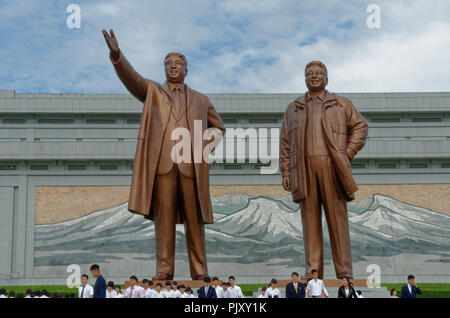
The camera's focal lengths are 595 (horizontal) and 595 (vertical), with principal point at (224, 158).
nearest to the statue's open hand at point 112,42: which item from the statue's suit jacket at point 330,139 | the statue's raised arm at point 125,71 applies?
the statue's raised arm at point 125,71

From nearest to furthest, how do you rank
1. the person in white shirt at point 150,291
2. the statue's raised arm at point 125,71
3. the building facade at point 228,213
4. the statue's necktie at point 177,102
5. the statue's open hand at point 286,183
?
the statue's raised arm at point 125,71
the person in white shirt at point 150,291
the statue's necktie at point 177,102
the statue's open hand at point 286,183
the building facade at point 228,213

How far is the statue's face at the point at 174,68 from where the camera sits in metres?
7.84

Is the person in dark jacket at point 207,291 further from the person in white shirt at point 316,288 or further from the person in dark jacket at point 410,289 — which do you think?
the person in dark jacket at point 410,289

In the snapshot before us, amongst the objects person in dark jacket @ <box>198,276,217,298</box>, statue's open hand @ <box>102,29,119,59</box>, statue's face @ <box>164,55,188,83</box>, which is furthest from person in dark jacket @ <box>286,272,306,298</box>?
statue's open hand @ <box>102,29,119,59</box>

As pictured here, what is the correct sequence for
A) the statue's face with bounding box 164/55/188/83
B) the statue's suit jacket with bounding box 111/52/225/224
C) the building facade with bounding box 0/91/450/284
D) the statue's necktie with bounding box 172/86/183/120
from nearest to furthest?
the statue's suit jacket with bounding box 111/52/225/224 → the statue's necktie with bounding box 172/86/183/120 → the statue's face with bounding box 164/55/188/83 → the building facade with bounding box 0/91/450/284

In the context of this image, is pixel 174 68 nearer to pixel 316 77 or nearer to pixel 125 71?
pixel 125 71

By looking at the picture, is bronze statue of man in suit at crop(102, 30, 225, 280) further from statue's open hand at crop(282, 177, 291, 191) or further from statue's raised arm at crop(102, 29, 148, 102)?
statue's open hand at crop(282, 177, 291, 191)

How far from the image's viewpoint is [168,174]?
7566 mm

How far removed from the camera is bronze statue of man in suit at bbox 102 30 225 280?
749 centimetres

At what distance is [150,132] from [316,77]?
2313 mm

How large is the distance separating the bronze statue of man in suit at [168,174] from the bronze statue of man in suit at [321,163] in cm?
122

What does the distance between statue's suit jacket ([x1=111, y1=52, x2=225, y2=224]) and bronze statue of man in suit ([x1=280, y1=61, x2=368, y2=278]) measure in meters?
1.18

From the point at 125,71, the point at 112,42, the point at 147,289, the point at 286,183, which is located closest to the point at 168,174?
A: the point at 125,71
